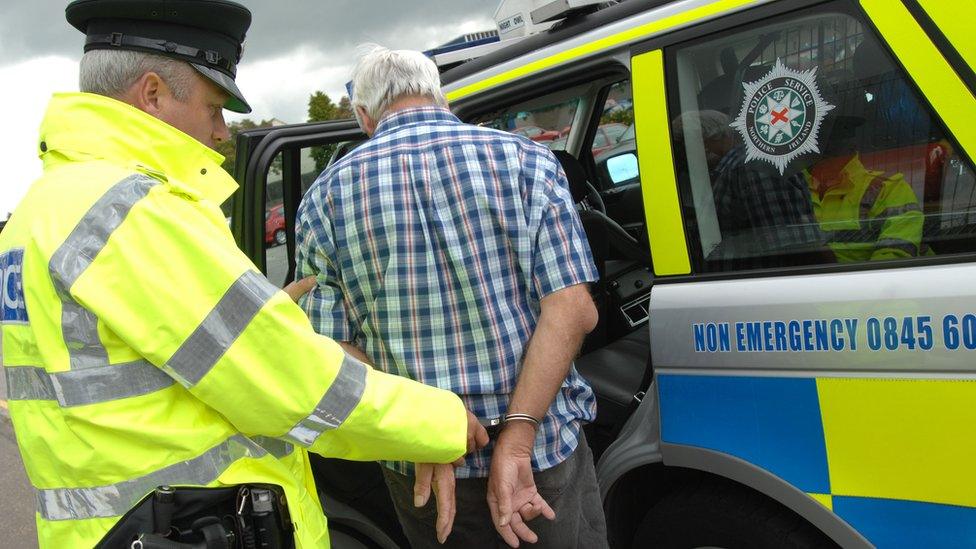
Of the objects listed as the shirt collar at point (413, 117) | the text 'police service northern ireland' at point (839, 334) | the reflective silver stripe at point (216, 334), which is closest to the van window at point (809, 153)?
the text 'police service northern ireland' at point (839, 334)

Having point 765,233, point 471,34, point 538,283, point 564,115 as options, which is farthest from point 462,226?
point 564,115

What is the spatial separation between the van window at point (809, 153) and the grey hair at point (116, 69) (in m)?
1.11

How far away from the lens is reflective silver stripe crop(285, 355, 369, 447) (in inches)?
48.5

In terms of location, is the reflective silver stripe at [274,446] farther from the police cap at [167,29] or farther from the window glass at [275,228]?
the window glass at [275,228]

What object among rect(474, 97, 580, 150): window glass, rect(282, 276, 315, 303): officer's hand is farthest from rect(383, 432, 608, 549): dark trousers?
rect(474, 97, 580, 150): window glass

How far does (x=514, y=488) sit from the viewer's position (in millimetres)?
1726

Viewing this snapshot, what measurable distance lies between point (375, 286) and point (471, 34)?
1.61m

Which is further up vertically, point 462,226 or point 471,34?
point 471,34

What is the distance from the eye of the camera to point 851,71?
5.49 feet

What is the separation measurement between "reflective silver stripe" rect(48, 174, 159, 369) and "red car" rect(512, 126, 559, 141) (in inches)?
93.9

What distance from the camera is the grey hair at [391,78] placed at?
186cm

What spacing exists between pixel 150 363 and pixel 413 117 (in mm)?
888

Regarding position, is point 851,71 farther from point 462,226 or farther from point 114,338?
point 114,338

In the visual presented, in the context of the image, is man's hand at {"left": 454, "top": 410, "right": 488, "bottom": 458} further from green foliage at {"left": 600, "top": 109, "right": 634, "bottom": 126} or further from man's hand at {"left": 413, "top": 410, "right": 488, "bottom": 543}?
green foliage at {"left": 600, "top": 109, "right": 634, "bottom": 126}
